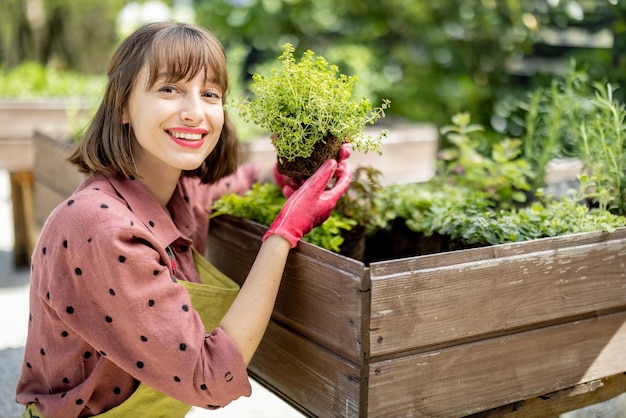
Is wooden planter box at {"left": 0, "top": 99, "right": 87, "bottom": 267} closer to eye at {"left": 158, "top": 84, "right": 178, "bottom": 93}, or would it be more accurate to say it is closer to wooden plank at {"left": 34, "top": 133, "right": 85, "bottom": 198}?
wooden plank at {"left": 34, "top": 133, "right": 85, "bottom": 198}

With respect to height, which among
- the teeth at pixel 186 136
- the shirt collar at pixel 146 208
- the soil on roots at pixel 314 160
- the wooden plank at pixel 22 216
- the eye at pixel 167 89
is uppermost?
the eye at pixel 167 89

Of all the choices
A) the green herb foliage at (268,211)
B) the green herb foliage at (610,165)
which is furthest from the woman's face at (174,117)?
the green herb foliage at (610,165)

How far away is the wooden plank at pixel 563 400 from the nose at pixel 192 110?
0.83 metres

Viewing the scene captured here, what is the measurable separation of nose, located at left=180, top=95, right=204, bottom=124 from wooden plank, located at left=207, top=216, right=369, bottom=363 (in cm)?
31

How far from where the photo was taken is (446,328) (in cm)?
145

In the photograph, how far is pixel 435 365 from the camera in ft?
4.78

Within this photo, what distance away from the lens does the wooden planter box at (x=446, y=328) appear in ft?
4.56

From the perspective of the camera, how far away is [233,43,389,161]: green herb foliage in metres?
1.61

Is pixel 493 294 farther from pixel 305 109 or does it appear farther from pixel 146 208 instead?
pixel 146 208

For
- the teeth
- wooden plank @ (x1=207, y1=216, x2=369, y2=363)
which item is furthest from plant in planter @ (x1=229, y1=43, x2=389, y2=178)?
wooden plank @ (x1=207, y1=216, x2=369, y2=363)

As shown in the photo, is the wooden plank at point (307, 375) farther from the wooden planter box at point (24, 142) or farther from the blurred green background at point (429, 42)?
the wooden planter box at point (24, 142)

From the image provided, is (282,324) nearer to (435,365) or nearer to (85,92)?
(435,365)

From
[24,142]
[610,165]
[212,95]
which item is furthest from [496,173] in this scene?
[24,142]

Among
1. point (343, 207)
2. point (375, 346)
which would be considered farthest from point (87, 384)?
point (343, 207)
